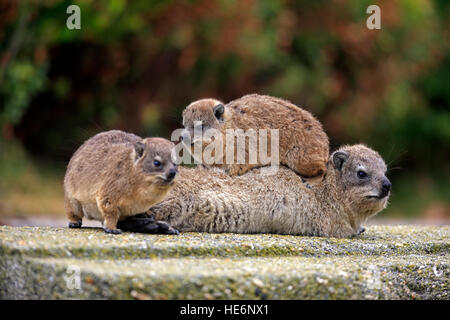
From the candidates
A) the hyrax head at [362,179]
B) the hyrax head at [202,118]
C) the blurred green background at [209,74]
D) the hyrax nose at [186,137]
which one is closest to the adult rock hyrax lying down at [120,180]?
the hyrax nose at [186,137]

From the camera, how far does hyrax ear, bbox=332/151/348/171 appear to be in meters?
10.0

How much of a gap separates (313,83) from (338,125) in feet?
6.06

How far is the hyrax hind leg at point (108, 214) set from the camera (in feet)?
26.3

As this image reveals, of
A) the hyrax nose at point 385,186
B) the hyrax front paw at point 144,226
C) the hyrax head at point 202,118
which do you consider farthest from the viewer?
the hyrax head at point 202,118

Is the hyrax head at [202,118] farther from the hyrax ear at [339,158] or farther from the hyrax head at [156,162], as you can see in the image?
the hyrax ear at [339,158]

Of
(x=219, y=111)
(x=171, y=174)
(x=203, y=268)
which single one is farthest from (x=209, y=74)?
(x=203, y=268)

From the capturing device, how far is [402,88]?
90.2ft

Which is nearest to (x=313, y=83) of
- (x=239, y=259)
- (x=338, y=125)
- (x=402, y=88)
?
(x=338, y=125)

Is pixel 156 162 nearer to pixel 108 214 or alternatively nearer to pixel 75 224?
pixel 108 214

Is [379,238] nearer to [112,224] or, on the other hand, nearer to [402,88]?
[112,224]

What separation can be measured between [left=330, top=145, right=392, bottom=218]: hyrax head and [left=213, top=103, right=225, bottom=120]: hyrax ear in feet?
5.95

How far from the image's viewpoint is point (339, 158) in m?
10.1

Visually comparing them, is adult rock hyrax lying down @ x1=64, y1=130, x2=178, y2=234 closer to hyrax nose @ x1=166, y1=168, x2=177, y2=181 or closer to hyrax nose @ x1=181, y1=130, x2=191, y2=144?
hyrax nose @ x1=166, y1=168, x2=177, y2=181

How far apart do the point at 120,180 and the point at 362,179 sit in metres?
3.77
